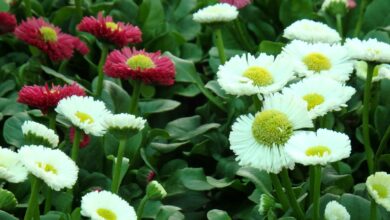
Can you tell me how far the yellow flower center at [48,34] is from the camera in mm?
2367

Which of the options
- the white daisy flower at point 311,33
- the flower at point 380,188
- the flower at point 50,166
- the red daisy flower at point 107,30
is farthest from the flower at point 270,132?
the red daisy flower at point 107,30

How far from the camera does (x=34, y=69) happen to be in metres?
2.47

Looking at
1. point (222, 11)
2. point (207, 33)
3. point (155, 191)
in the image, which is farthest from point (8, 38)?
point (155, 191)

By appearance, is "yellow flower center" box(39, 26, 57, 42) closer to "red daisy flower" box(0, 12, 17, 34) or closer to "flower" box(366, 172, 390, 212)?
"red daisy flower" box(0, 12, 17, 34)

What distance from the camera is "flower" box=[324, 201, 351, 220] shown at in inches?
60.3

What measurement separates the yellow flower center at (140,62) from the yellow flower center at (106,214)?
70cm

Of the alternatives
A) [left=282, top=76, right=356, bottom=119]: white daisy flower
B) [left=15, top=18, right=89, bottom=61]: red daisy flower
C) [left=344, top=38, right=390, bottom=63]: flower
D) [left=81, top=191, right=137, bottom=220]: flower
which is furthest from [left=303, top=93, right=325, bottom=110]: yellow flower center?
[left=15, top=18, right=89, bottom=61]: red daisy flower

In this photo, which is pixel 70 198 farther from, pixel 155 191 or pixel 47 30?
pixel 47 30

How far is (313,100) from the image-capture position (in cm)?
156

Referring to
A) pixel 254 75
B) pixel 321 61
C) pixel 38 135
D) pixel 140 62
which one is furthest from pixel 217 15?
pixel 38 135

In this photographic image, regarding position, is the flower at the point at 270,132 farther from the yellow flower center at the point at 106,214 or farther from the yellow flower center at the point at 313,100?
the yellow flower center at the point at 106,214

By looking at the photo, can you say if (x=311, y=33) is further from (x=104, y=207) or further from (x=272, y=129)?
(x=104, y=207)

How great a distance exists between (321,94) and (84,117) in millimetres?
520

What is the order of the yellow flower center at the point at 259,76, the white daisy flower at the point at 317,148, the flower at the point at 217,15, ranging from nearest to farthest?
the white daisy flower at the point at 317,148
the yellow flower center at the point at 259,76
the flower at the point at 217,15
